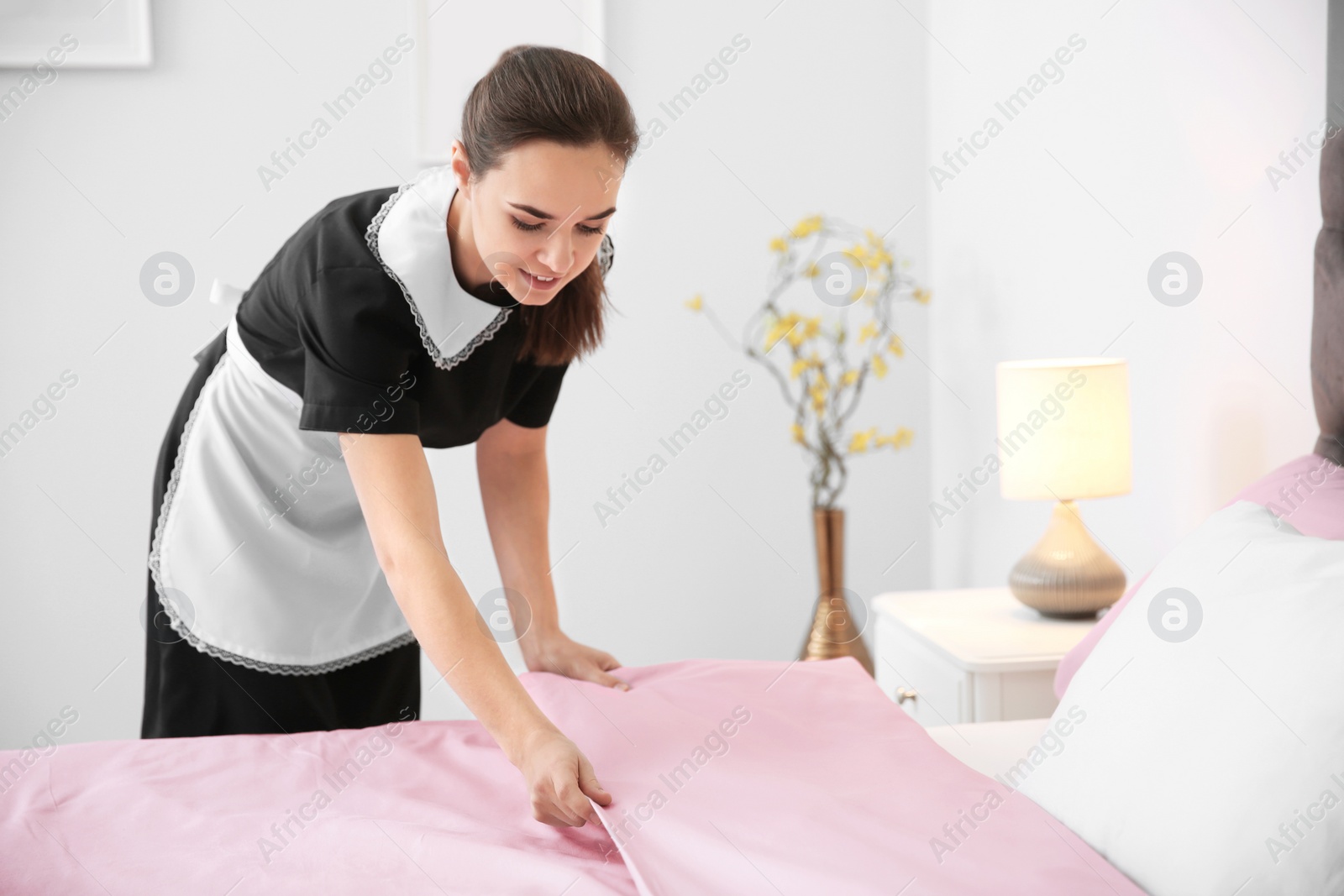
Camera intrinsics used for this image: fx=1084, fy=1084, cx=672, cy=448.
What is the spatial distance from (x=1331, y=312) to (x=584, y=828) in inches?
40.4

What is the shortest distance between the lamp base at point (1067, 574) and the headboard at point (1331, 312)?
19.0 inches

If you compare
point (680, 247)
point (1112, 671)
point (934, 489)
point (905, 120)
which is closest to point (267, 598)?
point (1112, 671)

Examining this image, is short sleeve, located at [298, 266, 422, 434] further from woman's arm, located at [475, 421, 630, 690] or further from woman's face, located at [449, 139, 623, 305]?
woman's arm, located at [475, 421, 630, 690]

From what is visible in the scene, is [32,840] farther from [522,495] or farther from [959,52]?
[959,52]

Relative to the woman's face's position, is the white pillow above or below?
below

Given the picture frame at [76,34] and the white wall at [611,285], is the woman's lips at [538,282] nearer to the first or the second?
the white wall at [611,285]

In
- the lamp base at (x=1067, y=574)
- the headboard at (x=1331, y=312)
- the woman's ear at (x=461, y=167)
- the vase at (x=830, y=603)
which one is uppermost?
the woman's ear at (x=461, y=167)

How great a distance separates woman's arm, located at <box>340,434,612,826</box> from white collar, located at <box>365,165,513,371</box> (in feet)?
0.52

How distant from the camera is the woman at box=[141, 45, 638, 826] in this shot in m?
1.07

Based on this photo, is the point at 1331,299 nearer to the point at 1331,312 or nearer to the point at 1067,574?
the point at 1331,312

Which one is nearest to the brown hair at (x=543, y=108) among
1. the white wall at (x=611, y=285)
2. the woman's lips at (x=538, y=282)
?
the woman's lips at (x=538, y=282)

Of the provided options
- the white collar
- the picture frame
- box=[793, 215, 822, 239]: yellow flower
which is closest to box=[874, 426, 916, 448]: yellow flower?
box=[793, 215, 822, 239]: yellow flower

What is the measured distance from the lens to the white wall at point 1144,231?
4.84 ft

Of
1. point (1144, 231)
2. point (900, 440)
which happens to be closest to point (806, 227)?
point (900, 440)
